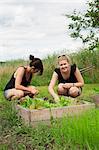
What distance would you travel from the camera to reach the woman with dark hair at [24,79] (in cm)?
782

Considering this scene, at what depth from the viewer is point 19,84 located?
8031 mm

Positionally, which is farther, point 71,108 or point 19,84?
point 19,84

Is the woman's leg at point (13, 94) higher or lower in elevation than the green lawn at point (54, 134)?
higher

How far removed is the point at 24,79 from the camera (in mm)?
8242

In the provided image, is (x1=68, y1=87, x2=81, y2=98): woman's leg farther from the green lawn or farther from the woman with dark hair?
the green lawn

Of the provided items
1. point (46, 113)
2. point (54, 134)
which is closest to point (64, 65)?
point (46, 113)

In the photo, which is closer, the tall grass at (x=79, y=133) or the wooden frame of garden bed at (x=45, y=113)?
the tall grass at (x=79, y=133)

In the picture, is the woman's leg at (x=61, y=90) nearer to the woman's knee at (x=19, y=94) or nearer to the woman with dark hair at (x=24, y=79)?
the woman with dark hair at (x=24, y=79)

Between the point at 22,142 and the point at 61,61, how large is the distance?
250 centimetres

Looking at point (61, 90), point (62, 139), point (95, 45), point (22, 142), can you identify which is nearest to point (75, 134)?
point (62, 139)

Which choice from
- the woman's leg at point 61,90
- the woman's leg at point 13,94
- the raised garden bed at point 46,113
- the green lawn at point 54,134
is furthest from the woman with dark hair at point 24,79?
the raised garden bed at point 46,113

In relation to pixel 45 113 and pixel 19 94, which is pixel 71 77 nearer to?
pixel 19 94

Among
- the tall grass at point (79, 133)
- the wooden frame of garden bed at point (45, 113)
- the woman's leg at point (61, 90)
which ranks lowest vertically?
the tall grass at point (79, 133)

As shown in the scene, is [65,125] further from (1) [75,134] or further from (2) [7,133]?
(2) [7,133]
